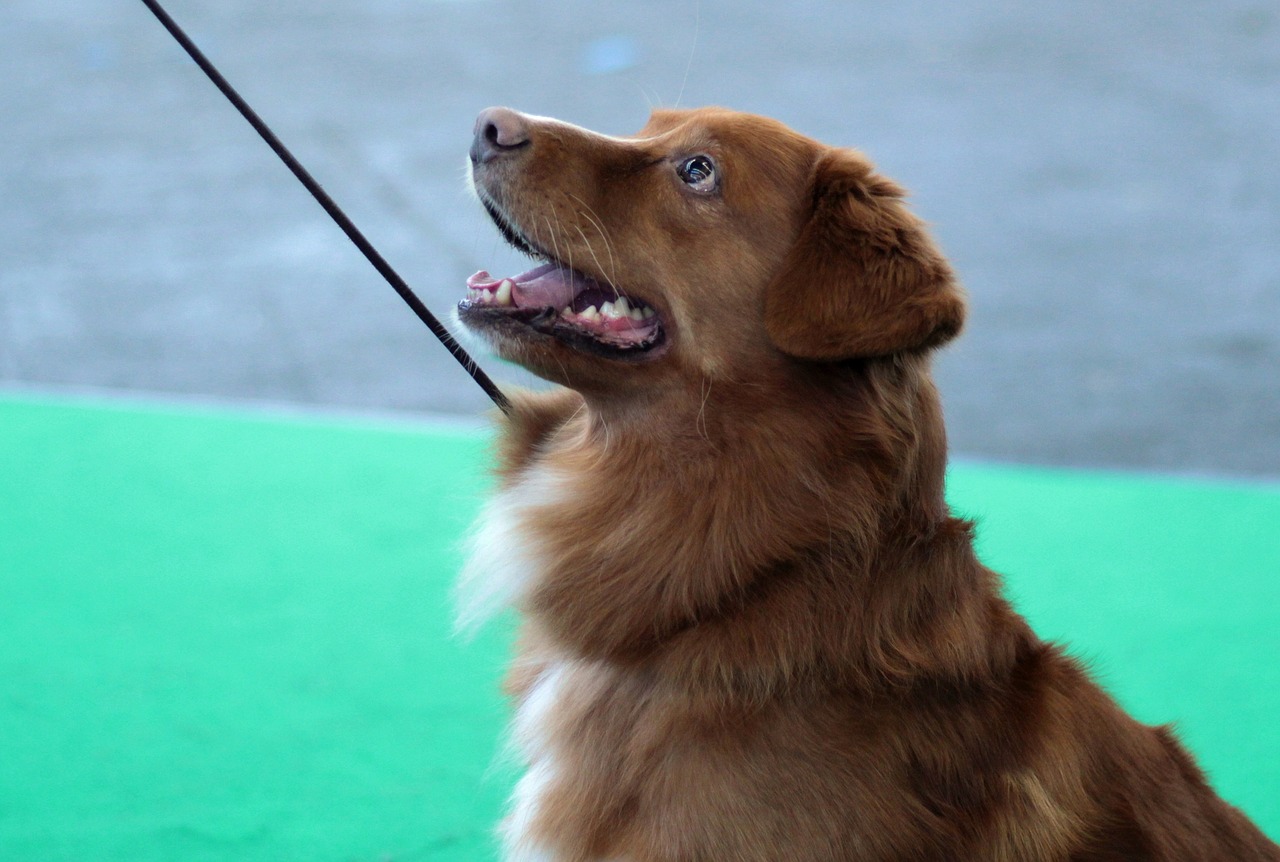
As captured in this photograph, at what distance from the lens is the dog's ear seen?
7.79 ft

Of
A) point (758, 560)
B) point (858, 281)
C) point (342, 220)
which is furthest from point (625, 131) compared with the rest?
point (758, 560)

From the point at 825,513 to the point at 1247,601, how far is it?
3060 millimetres

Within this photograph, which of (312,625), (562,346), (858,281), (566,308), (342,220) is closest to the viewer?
(858,281)

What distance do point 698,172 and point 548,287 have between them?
41cm

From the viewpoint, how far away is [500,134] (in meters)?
2.63

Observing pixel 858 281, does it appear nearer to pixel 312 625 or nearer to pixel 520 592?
pixel 520 592

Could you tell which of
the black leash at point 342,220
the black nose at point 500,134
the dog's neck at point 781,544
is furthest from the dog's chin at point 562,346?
the black nose at point 500,134

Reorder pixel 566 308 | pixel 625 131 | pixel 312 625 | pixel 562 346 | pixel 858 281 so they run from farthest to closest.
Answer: pixel 625 131 → pixel 312 625 → pixel 566 308 → pixel 562 346 → pixel 858 281

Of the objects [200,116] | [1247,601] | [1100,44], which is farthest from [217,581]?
[1100,44]

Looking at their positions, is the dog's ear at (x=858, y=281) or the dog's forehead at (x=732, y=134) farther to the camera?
the dog's forehead at (x=732, y=134)

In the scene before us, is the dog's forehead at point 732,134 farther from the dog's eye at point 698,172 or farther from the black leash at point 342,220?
the black leash at point 342,220

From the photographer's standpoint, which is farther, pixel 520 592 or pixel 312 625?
pixel 312 625

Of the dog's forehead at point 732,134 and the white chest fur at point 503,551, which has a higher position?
the dog's forehead at point 732,134

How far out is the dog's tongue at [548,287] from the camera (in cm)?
270
